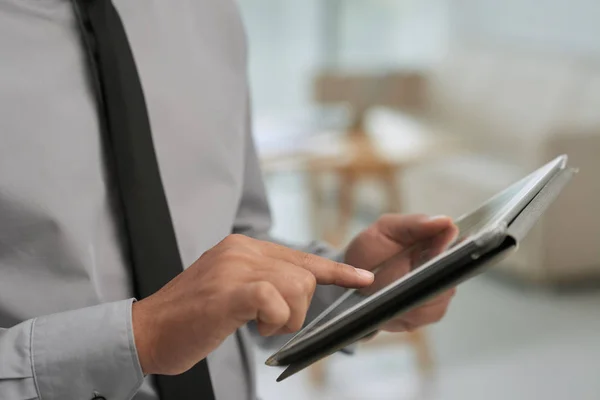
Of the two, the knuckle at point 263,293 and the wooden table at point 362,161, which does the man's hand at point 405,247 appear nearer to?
the knuckle at point 263,293

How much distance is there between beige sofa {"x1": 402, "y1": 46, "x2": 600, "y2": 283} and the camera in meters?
3.66

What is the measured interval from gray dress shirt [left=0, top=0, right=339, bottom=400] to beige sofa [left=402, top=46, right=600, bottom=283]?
2.82m

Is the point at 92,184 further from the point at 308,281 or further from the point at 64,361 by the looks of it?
the point at 308,281

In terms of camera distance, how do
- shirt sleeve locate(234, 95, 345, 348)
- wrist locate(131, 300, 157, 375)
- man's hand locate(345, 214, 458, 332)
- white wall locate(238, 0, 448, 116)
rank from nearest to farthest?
wrist locate(131, 300, 157, 375) < man's hand locate(345, 214, 458, 332) < shirt sleeve locate(234, 95, 345, 348) < white wall locate(238, 0, 448, 116)

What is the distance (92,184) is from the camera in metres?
0.87

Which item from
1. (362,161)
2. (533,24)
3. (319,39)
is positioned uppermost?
(533,24)

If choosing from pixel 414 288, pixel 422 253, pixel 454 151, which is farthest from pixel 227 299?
pixel 454 151

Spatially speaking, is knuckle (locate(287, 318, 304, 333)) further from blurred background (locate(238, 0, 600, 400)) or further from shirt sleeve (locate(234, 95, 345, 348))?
blurred background (locate(238, 0, 600, 400))

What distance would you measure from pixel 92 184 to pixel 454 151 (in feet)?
8.84

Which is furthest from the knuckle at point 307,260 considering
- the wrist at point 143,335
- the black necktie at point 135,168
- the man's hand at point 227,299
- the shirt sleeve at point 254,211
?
the shirt sleeve at point 254,211

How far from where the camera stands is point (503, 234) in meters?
0.56

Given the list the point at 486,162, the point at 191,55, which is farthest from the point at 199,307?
the point at 486,162

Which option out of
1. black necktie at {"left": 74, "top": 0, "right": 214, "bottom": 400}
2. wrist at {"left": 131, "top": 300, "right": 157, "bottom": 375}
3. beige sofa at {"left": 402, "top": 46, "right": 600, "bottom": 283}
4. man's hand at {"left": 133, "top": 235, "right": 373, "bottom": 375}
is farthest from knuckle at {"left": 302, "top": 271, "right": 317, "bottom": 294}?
beige sofa at {"left": 402, "top": 46, "right": 600, "bottom": 283}

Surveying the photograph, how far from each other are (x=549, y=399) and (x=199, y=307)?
240cm
